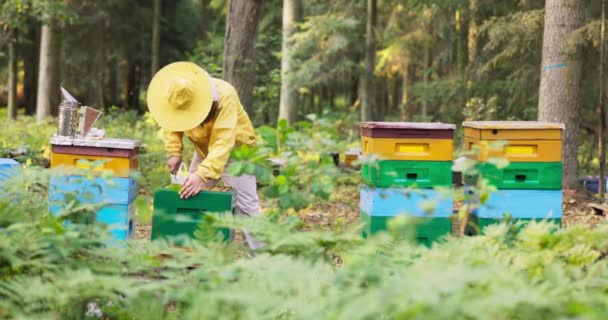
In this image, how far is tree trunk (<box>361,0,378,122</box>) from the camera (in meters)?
21.2

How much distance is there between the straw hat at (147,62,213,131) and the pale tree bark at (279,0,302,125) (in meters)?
12.9

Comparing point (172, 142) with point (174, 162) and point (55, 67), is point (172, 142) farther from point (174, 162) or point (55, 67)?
point (55, 67)

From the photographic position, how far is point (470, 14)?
1884 cm

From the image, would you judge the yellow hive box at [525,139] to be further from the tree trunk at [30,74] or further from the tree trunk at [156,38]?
the tree trunk at [30,74]

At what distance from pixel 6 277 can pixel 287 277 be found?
4.67 ft

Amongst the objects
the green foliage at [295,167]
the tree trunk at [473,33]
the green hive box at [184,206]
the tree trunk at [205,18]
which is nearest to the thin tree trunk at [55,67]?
the tree trunk at [205,18]

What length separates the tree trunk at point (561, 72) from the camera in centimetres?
1098

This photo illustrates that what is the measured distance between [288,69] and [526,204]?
588 inches

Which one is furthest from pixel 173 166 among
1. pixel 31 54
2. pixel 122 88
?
pixel 122 88

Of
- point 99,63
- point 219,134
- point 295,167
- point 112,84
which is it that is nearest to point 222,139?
point 219,134

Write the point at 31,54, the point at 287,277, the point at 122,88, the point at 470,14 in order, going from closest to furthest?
the point at 287,277 → the point at 470,14 → the point at 31,54 → the point at 122,88

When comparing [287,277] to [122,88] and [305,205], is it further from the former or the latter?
[122,88]

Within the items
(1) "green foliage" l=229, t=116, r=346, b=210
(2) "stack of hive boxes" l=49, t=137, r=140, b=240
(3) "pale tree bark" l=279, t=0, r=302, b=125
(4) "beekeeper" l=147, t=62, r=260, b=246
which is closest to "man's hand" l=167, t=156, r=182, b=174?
(4) "beekeeper" l=147, t=62, r=260, b=246

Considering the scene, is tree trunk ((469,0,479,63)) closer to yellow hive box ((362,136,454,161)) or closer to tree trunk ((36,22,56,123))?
tree trunk ((36,22,56,123))
